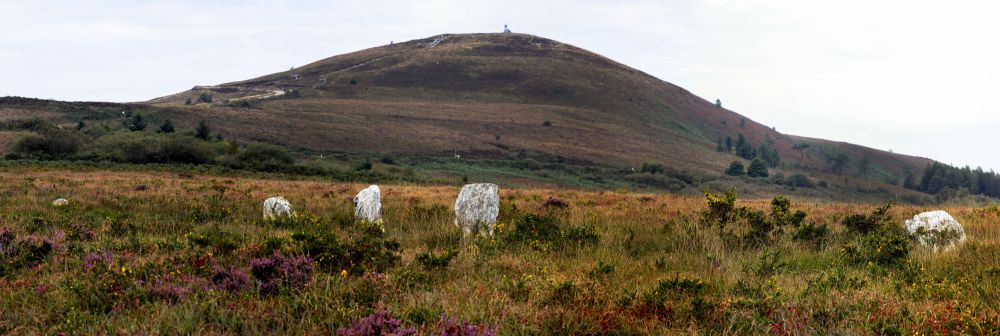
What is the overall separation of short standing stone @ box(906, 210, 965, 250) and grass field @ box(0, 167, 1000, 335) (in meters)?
0.46

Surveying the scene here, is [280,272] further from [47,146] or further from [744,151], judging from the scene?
[744,151]

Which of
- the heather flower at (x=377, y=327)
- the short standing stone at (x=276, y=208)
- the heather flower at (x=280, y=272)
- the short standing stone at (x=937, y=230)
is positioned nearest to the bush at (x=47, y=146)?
the short standing stone at (x=276, y=208)

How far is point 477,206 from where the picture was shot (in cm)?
1223

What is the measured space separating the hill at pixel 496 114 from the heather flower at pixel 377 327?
78.5m

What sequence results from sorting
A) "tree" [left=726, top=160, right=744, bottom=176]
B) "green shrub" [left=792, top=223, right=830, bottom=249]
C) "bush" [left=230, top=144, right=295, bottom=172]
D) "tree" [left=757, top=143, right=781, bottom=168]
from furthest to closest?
"tree" [left=757, top=143, right=781, bottom=168]
"tree" [left=726, top=160, right=744, bottom=176]
"bush" [left=230, top=144, right=295, bottom=172]
"green shrub" [left=792, top=223, right=830, bottom=249]

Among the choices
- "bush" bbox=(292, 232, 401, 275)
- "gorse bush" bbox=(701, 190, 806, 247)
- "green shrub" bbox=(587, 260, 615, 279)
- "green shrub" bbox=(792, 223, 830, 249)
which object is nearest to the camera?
"bush" bbox=(292, 232, 401, 275)

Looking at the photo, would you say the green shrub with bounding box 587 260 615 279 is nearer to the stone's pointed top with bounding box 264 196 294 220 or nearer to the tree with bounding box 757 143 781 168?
the stone's pointed top with bounding box 264 196 294 220

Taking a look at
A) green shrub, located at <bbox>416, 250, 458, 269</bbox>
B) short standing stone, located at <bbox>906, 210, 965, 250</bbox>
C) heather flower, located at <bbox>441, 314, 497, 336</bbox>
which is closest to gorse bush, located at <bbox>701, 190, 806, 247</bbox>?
short standing stone, located at <bbox>906, 210, 965, 250</bbox>

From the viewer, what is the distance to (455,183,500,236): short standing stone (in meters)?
12.1

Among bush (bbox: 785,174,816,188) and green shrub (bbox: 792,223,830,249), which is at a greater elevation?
green shrub (bbox: 792,223,830,249)

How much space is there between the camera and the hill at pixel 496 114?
94375mm

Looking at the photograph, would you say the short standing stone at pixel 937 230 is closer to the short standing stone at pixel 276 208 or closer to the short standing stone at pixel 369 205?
the short standing stone at pixel 369 205

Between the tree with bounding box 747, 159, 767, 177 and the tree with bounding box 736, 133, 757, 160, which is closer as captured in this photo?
the tree with bounding box 747, 159, 767, 177

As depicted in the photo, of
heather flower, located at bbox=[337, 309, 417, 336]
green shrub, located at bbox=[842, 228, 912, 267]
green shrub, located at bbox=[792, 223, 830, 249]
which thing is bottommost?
heather flower, located at bbox=[337, 309, 417, 336]
